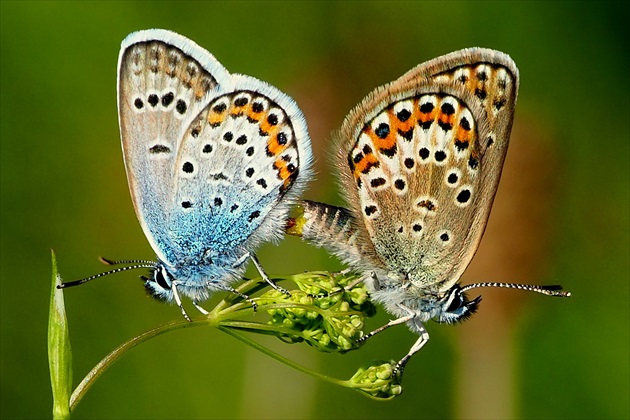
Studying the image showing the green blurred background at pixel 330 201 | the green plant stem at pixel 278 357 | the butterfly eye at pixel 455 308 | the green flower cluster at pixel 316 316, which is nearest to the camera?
the green plant stem at pixel 278 357

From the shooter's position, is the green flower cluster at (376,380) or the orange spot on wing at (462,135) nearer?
the green flower cluster at (376,380)

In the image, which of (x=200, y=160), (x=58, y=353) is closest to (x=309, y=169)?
(x=200, y=160)

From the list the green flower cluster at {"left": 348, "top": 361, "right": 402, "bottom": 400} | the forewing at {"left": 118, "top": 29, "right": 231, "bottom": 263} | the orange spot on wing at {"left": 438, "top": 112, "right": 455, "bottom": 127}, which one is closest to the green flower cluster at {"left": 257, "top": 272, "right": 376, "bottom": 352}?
the green flower cluster at {"left": 348, "top": 361, "right": 402, "bottom": 400}

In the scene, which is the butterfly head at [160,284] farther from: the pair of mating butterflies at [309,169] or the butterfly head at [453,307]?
the butterfly head at [453,307]

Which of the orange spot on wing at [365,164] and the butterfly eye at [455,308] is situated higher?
the orange spot on wing at [365,164]

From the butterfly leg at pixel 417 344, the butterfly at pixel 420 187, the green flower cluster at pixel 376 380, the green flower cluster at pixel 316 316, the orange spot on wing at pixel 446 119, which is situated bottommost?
the green flower cluster at pixel 376 380

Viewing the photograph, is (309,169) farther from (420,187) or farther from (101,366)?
(101,366)

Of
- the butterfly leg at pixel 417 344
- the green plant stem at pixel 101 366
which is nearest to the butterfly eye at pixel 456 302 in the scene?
the butterfly leg at pixel 417 344
